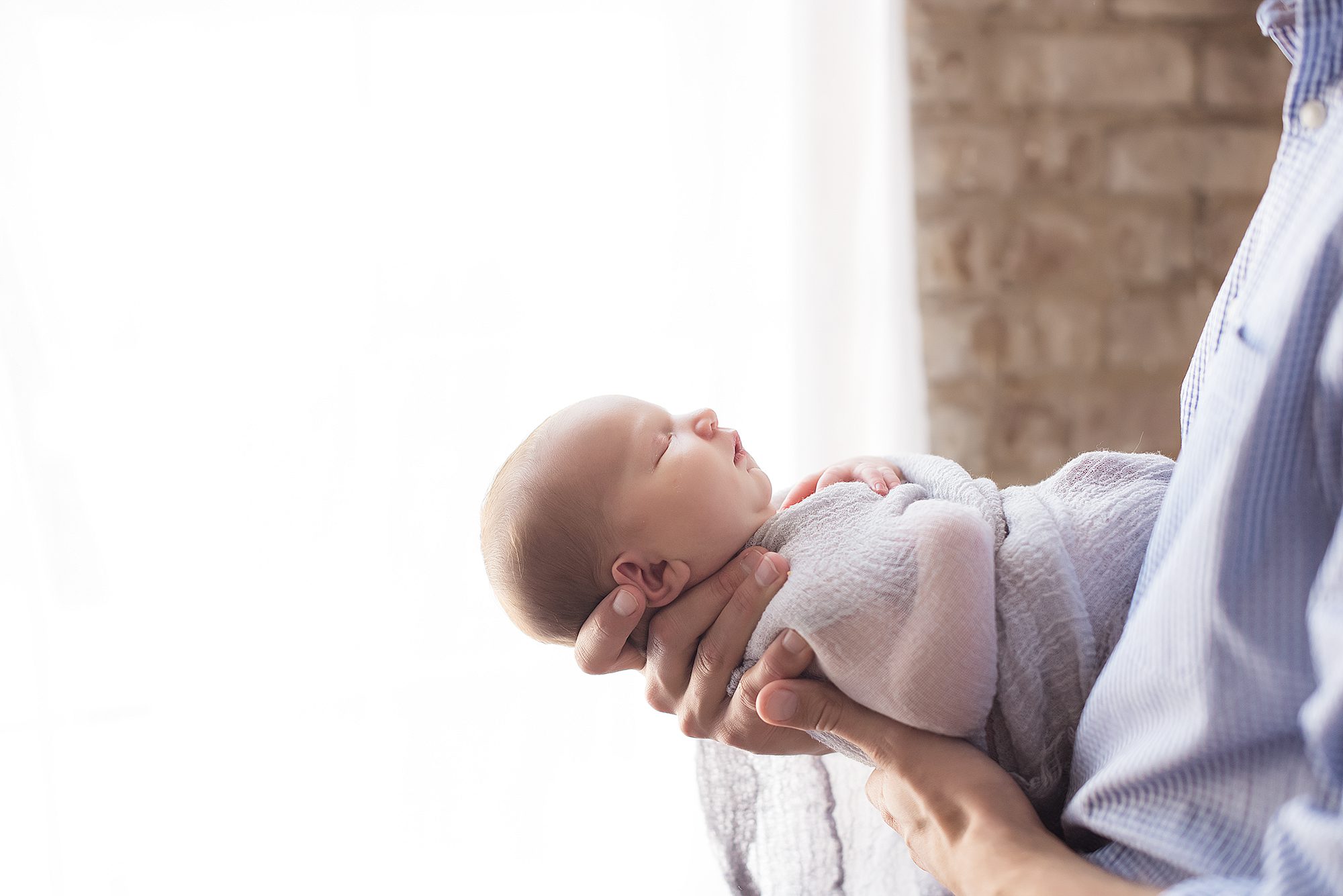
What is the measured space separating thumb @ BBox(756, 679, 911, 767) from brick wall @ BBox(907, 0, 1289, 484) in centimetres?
112

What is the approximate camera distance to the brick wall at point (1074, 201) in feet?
6.27

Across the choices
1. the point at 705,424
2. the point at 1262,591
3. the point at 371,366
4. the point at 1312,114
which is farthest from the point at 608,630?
the point at 371,366

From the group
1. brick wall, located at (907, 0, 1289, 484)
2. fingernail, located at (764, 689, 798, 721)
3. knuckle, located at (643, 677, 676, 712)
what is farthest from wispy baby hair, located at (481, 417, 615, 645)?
brick wall, located at (907, 0, 1289, 484)

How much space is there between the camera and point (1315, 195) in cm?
67

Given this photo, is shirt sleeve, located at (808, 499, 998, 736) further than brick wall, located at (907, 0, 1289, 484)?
No

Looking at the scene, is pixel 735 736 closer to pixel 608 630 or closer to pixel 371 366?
pixel 608 630

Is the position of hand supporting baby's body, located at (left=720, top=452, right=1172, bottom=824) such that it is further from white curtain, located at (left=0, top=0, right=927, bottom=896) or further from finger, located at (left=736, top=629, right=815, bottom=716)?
white curtain, located at (left=0, top=0, right=927, bottom=896)

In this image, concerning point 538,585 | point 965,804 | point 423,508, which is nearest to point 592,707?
point 423,508

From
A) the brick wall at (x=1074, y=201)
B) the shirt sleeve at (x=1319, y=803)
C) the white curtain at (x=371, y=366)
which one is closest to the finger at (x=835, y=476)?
the shirt sleeve at (x=1319, y=803)

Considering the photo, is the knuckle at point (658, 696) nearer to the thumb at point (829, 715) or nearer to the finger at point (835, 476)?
the thumb at point (829, 715)

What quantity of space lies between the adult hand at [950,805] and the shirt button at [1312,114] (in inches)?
23.5

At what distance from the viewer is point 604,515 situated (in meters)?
0.98

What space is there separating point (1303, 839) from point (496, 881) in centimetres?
157

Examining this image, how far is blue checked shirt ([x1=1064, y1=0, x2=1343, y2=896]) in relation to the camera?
2.04ft
